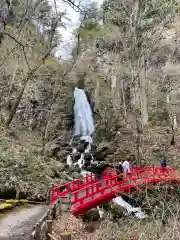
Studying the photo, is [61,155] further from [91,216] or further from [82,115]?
[91,216]

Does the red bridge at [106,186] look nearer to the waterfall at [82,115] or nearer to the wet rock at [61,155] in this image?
the wet rock at [61,155]

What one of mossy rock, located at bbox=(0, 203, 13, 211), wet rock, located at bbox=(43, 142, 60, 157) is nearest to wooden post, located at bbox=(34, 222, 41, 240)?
mossy rock, located at bbox=(0, 203, 13, 211)

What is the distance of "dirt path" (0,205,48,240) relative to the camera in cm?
Answer: 792

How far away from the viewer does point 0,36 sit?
3602 millimetres

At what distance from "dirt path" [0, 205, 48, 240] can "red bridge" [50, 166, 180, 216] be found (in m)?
0.94

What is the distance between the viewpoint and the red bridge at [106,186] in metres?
11.9

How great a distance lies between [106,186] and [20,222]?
4.69m

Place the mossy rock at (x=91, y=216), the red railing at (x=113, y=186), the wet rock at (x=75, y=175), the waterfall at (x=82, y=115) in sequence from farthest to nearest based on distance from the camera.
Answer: the waterfall at (x=82, y=115) → the wet rock at (x=75, y=175) → the mossy rock at (x=91, y=216) → the red railing at (x=113, y=186)

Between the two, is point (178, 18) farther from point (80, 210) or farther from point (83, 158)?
point (80, 210)

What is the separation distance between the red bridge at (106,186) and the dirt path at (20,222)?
935 mm

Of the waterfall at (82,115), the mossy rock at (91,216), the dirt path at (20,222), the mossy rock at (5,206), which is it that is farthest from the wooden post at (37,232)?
the waterfall at (82,115)

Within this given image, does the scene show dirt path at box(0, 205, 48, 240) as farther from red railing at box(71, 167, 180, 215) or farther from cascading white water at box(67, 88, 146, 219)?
cascading white water at box(67, 88, 146, 219)

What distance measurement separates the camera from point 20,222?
359 inches

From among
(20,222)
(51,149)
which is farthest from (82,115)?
(20,222)
